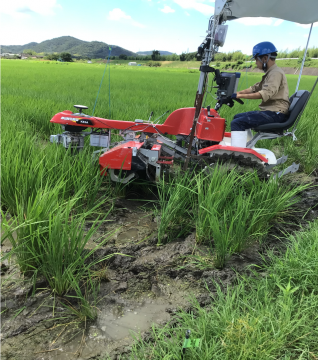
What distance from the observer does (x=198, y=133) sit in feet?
9.30

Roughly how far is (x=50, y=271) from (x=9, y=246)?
59 centimetres

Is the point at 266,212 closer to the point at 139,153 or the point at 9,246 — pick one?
the point at 139,153

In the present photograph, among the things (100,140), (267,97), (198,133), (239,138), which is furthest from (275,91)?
(100,140)

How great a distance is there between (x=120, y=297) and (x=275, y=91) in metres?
2.43

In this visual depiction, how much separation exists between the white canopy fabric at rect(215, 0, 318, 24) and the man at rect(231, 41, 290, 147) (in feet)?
1.61

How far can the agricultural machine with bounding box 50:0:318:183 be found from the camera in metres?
2.50

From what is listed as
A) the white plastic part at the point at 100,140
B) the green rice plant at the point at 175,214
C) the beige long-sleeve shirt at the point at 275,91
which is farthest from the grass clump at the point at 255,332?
the white plastic part at the point at 100,140

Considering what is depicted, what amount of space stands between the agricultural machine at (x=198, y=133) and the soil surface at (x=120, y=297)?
0.73 metres

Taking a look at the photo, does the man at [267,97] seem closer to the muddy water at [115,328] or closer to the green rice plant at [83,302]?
the muddy water at [115,328]

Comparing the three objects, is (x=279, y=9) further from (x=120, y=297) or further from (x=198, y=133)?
(x=120, y=297)

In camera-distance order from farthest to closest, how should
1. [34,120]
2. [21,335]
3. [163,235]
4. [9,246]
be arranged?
[34,120] < [163,235] < [9,246] < [21,335]

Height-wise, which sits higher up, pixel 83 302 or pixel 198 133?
pixel 198 133

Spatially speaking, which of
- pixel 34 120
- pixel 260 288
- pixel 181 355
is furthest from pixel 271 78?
pixel 34 120

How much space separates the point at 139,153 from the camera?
2684 millimetres
